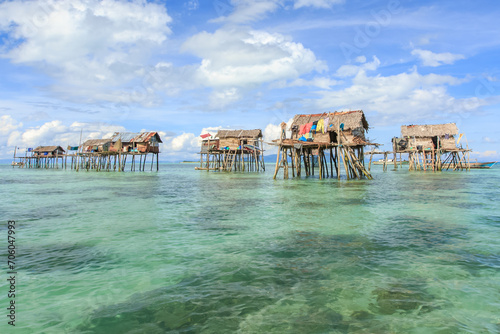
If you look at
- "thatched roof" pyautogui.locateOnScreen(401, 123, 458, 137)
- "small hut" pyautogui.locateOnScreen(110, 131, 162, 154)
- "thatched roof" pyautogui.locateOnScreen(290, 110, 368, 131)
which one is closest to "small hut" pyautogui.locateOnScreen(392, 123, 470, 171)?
"thatched roof" pyautogui.locateOnScreen(401, 123, 458, 137)

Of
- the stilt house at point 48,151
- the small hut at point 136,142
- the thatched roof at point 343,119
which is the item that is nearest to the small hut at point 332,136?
the thatched roof at point 343,119

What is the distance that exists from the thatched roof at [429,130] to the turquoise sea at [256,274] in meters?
37.9

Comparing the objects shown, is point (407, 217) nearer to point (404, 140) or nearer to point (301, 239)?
point (301, 239)

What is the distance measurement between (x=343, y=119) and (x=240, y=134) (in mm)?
18497

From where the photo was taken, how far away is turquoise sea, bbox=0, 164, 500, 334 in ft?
12.6

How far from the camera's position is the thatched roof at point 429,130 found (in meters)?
42.8

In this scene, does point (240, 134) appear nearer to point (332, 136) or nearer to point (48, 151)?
point (332, 136)

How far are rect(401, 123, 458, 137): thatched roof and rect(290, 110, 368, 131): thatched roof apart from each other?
1699 cm

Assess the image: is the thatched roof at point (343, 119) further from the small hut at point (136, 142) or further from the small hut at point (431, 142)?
the small hut at point (136, 142)

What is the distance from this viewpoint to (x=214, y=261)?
6.04 meters

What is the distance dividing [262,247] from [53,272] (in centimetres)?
393

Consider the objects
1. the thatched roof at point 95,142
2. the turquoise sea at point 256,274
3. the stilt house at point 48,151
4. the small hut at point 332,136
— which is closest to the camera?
the turquoise sea at point 256,274

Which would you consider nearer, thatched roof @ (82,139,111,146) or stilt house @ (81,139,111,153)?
stilt house @ (81,139,111,153)

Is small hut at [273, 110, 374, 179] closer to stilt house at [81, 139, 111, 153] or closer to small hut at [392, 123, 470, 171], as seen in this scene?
small hut at [392, 123, 470, 171]
